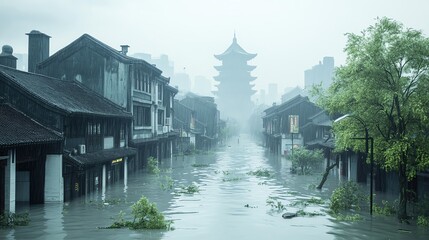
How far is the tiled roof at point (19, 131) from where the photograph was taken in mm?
21258

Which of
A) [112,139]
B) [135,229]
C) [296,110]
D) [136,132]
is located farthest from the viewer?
[296,110]

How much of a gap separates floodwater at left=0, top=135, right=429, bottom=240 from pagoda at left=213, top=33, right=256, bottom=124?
144 metres

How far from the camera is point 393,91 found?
22.4 meters

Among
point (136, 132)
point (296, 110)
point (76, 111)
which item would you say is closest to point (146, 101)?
point (136, 132)

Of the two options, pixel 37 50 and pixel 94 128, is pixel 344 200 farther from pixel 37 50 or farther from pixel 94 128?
pixel 37 50

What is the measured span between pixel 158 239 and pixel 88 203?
992 centimetres

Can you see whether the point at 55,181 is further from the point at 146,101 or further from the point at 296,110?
the point at 296,110

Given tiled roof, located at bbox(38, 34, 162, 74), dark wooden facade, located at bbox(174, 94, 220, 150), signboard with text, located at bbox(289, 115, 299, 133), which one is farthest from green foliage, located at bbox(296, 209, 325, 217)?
dark wooden facade, located at bbox(174, 94, 220, 150)

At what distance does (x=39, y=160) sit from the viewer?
25953 mm

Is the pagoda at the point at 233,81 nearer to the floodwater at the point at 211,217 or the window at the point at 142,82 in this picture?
the window at the point at 142,82

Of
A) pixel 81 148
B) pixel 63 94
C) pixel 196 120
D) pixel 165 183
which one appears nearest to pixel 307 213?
pixel 81 148

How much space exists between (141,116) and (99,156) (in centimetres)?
1271

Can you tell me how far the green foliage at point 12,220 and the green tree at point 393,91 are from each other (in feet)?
52.4

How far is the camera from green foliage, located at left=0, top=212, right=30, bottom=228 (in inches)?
813
